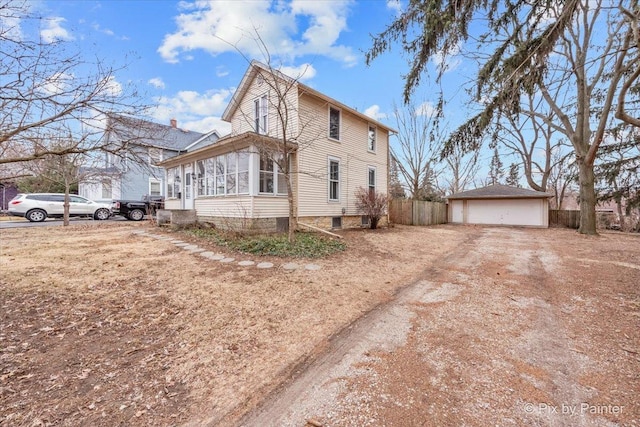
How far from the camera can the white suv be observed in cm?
1352

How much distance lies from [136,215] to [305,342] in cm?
1652

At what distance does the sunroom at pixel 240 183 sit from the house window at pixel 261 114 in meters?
2.09

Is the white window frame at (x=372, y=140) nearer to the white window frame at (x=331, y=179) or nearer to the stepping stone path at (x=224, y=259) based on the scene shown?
the white window frame at (x=331, y=179)

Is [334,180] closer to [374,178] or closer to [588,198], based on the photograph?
[374,178]

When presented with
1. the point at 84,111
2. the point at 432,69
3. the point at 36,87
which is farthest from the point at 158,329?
the point at 432,69

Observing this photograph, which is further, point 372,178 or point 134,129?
point 372,178

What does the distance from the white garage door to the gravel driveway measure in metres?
15.0

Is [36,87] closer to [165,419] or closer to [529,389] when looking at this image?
[165,419]

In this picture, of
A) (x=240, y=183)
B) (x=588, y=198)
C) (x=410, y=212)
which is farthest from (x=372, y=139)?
(x=588, y=198)

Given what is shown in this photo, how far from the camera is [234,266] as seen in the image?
5.51 meters

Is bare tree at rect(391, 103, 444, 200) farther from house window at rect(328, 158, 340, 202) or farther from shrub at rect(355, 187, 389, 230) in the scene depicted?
house window at rect(328, 158, 340, 202)

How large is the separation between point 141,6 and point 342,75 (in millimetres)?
7203

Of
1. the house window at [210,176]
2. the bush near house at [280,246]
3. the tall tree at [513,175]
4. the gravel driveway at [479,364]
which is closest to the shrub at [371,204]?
the bush near house at [280,246]

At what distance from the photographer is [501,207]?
17953mm
